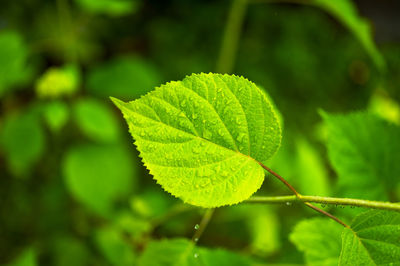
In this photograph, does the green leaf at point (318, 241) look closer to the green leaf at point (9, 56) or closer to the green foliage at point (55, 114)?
the green foliage at point (55, 114)

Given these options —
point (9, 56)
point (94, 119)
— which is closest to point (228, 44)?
point (94, 119)

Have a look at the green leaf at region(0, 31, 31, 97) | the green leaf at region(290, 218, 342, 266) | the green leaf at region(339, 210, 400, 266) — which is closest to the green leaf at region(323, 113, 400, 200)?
the green leaf at region(290, 218, 342, 266)

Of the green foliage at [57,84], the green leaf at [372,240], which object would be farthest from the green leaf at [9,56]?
the green leaf at [372,240]

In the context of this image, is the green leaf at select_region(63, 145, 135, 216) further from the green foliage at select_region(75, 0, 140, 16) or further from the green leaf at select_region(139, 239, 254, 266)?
the green leaf at select_region(139, 239, 254, 266)

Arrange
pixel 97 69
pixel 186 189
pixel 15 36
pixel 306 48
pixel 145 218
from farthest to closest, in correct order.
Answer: pixel 306 48, pixel 97 69, pixel 15 36, pixel 145 218, pixel 186 189

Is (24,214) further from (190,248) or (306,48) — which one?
(306,48)

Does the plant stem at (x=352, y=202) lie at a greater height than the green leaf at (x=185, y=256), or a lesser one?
greater

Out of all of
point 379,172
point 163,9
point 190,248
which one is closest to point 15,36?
point 163,9
